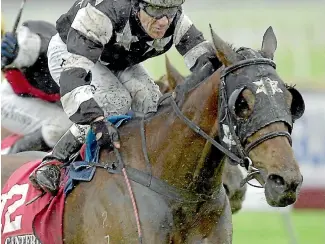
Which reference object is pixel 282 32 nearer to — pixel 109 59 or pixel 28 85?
pixel 28 85

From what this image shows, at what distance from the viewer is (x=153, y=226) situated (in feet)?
14.7

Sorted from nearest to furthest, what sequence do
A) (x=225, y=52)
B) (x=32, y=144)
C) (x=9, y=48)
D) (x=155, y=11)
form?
1. (x=225, y=52)
2. (x=155, y=11)
3. (x=32, y=144)
4. (x=9, y=48)

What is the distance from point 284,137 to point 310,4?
1232cm

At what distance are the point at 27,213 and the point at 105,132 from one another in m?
0.80

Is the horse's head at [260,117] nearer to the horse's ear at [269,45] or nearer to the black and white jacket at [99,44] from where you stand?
the horse's ear at [269,45]

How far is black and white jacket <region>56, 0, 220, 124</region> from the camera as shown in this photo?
471cm

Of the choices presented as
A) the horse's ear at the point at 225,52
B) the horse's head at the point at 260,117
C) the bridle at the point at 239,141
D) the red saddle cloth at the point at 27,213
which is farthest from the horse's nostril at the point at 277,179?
the red saddle cloth at the point at 27,213

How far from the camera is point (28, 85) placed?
26.3ft

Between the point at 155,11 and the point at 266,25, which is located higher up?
the point at 155,11

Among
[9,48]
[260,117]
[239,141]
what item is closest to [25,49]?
[9,48]

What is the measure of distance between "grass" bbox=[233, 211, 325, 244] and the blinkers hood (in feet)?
19.8

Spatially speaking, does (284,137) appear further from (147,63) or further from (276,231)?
(147,63)

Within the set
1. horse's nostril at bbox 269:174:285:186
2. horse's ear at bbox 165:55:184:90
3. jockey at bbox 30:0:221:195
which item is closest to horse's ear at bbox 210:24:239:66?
jockey at bbox 30:0:221:195

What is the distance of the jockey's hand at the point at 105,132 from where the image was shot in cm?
469
